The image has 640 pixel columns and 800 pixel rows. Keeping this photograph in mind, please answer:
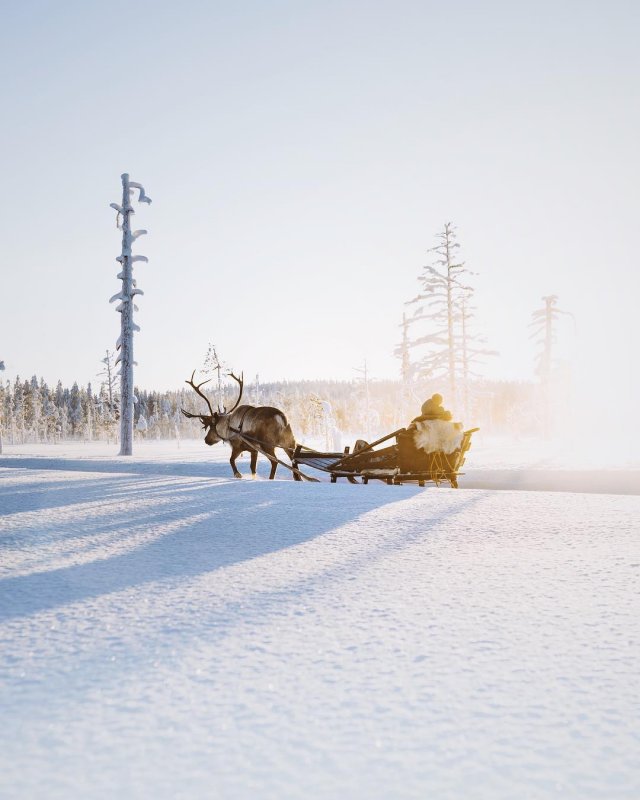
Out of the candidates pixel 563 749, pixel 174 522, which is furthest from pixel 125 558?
pixel 563 749

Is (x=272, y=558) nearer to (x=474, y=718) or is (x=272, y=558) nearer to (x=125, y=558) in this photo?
(x=125, y=558)

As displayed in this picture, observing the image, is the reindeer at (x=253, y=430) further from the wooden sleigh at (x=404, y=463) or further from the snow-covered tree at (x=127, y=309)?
the snow-covered tree at (x=127, y=309)

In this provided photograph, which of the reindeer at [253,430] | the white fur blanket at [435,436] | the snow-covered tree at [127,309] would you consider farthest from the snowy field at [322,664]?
the snow-covered tree at [127,309]

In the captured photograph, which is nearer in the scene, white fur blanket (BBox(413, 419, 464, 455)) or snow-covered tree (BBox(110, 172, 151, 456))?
white fur blanket (BBox(413, 419, 464, 455))

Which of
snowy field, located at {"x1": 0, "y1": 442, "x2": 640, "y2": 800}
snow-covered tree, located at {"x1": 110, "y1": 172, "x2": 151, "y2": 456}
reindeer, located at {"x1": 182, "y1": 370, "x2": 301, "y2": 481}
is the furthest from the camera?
snow-covered tree, located at {"x1": 110, "y1": 172, "x2": 151, "y2": 456}

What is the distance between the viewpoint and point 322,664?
1.96 meters

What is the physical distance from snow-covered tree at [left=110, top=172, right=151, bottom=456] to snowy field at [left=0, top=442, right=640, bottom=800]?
49.0 feet

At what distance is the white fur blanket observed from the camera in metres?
8.93

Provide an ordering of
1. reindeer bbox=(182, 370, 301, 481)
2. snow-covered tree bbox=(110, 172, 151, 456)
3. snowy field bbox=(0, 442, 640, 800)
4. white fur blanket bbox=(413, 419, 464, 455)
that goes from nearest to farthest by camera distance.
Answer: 1. snowy field bbox=(0, 442, 640, 800)
2. white fur blanket bbox=(413, 419, 464, 455)
3. reindeer bbox=(182, 370, 301, 481)
4. snow-covered tree bbox=(110, 172, 151, 456)

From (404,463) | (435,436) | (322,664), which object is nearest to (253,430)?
(404,463)

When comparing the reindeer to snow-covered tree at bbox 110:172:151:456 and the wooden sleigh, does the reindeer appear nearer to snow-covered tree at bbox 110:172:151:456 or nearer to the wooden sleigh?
the wooden sleigh

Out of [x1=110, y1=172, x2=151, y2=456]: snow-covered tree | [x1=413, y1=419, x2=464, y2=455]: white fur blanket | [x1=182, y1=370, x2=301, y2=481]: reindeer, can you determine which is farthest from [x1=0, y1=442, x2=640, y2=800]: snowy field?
[x1=110, y1=172, x2=151, y2=456]: snow-covered tree

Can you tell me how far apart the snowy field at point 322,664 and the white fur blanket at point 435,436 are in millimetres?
4494

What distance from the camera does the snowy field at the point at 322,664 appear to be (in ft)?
4.45
